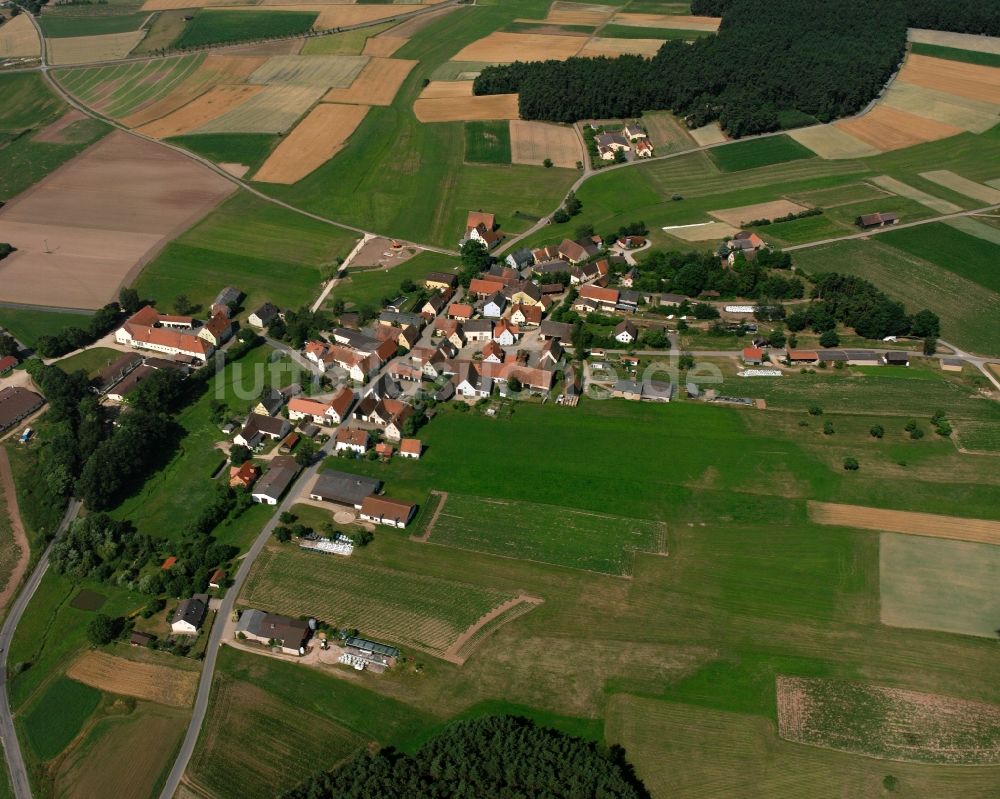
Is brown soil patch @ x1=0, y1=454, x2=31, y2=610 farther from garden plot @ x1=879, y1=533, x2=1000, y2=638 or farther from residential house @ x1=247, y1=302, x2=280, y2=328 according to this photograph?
garden plot @ x1=879, y1=533, x2=1000, y2=638

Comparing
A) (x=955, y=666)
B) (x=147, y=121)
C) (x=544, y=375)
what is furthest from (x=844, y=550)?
(x=147, y=121)

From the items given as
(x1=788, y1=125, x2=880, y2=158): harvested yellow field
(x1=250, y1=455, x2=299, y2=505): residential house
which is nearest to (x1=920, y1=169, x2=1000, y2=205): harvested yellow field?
(x1=788, y1=125, x2=880, y2=158): harvested yellow field

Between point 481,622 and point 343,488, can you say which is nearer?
point 481,622

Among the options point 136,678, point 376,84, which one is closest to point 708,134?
point 376,84

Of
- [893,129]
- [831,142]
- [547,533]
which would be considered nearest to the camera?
[547,533]

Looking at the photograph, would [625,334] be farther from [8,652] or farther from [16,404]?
[16,404]

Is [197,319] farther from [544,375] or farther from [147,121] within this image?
[147,121]

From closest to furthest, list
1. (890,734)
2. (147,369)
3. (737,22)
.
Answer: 1. (890,734)
2. (147,369)
3. (737,22)
